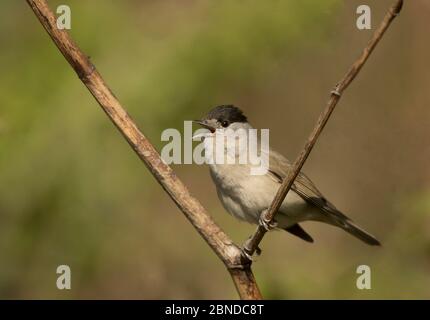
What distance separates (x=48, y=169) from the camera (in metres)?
4.24

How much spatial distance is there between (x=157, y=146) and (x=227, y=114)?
0.50 metres

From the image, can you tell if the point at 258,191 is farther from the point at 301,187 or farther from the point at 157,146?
the point at 157,146

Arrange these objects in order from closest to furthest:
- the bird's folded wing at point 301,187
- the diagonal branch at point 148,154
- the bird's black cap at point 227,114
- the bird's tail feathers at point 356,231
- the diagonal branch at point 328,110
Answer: the diagonal branch at point 328,110 < the diagonal branch at point 148,154 < the bird's black cap at point 227,114 < the bird's tail feathers at point 356,231 < the bird's folded wing at point 301,187

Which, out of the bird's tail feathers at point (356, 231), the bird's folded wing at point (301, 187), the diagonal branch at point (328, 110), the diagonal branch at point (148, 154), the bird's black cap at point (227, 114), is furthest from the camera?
the bird's folded wing at point (301, 187)

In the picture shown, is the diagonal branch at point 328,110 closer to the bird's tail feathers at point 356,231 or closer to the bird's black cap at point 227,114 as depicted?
the bird's black cap at point 227,114

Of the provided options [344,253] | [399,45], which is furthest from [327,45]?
[344,253]

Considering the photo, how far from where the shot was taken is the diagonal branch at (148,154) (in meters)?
2.35

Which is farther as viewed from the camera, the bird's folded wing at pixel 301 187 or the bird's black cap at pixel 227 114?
the bird's folded wing at pixel 301 187

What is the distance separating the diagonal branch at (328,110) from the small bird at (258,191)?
4.47ft

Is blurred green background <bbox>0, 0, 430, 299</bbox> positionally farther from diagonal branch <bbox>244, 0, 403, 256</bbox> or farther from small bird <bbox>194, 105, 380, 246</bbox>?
diagonal branch <bbox>244, 0, 403, 256</bbox>

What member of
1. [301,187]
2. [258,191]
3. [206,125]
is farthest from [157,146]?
[301,187]

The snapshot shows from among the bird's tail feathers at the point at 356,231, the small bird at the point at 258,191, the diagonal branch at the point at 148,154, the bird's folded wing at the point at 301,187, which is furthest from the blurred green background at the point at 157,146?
the diagonal branch at the point at 148,154

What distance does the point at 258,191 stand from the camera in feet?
13.4

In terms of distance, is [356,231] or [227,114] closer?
[227,114]
